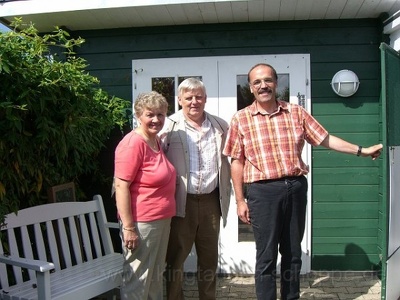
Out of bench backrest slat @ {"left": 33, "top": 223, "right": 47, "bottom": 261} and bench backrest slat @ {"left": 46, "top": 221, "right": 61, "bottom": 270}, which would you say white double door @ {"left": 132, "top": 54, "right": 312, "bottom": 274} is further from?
bench backrest slat @ {"left": 33, "top": 223, "right": 47, "bottom": 261}

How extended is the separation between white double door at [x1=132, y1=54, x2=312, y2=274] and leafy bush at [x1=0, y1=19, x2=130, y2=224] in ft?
2.83

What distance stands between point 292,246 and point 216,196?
1.84 ft

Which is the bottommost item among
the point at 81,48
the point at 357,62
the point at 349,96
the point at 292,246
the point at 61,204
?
the point at 292,246

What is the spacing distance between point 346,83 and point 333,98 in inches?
6.9

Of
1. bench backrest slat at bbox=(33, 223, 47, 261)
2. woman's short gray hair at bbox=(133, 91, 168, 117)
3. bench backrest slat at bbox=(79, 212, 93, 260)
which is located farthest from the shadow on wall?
bench backrest slat at bbox=(33, 223, 47, 261)

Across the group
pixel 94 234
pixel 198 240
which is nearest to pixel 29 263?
pixel 94 234

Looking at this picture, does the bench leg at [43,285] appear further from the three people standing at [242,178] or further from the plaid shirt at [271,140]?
the plaid shirt at [271,140]

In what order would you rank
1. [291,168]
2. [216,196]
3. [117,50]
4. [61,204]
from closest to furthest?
1. [291,168]
2. [216,196]
3. [61,204]
4. [117,50]

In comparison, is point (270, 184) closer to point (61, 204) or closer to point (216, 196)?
point (216, 196)

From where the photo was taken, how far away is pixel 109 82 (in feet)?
12.7

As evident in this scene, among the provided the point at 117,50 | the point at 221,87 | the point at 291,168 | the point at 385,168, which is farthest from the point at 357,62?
the point at 117,50

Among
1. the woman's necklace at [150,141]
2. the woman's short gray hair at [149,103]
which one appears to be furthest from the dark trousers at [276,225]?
the woman's short gray hair at [149,103]

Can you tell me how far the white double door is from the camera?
3617 millimetres

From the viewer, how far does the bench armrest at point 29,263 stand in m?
2.12
